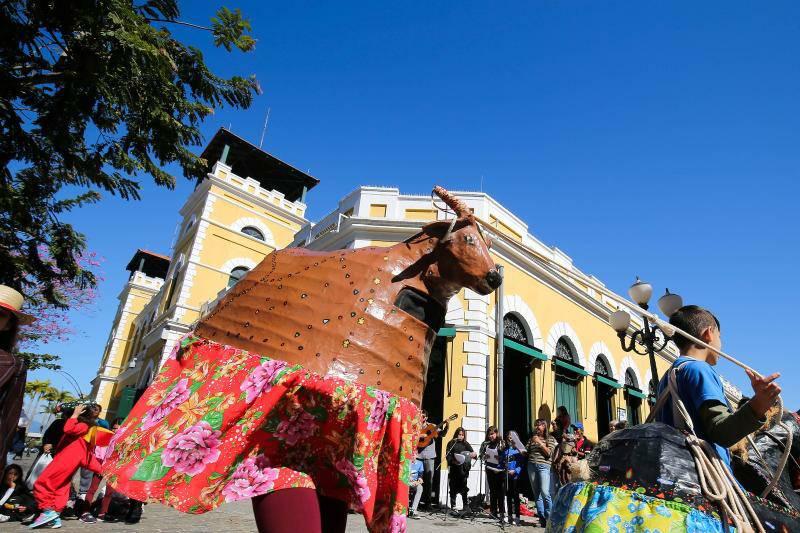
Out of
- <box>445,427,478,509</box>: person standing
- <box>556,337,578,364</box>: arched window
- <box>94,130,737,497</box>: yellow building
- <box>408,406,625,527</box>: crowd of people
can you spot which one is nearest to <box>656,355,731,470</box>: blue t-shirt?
<box>94,130,737,497</box>: yellow building

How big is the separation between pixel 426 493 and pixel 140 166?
7872mm

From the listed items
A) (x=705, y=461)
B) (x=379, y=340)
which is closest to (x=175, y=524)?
(x=379, y=340)

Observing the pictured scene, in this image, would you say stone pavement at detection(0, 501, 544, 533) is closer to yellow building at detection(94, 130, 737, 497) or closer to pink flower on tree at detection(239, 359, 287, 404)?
yellow building at detection(94, 130, 737, 497)

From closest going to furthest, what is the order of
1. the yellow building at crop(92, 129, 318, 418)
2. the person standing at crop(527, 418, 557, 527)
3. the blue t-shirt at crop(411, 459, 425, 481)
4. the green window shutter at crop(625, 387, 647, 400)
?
the person standing at crop(527, 418, 557, 527) < the blue t-shirt at crop(411, 459, 425, 481) < the green window shutter at crop(625, 387, 647, 400) < the yellow building at crop(92, 129, 318, 418)

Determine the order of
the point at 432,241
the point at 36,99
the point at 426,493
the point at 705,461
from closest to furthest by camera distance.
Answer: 1. the point at 705,461
2. the point at 432,241
3. the point at 36,99
4. the point at 426,493

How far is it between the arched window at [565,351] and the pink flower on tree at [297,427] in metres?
14.0

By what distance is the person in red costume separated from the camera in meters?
5.59

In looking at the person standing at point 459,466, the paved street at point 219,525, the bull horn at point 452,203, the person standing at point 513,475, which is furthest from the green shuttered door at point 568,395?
the bull horn at point 452,203

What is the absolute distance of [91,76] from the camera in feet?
15.4

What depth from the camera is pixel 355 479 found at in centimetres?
143

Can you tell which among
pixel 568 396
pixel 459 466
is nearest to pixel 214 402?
pixel 459 466

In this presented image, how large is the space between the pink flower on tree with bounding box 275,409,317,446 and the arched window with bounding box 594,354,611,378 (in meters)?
16.4

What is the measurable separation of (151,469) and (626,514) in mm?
1514

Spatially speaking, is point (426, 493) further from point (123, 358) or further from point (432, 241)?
point (123, 358)
